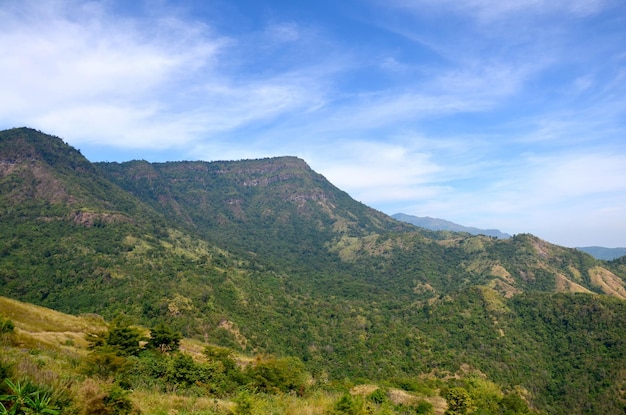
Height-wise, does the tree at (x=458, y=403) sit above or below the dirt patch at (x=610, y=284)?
below

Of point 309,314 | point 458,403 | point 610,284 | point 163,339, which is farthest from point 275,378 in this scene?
point 610,284

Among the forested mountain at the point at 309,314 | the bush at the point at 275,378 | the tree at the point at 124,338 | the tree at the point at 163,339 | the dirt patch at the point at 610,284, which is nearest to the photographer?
the bush at the point at 275,378

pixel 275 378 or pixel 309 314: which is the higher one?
pixel 275 378

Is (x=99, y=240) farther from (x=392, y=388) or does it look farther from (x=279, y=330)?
(x=392, y=388)

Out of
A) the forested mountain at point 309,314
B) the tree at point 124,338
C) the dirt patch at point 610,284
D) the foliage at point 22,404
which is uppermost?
the foliage at point 22,404

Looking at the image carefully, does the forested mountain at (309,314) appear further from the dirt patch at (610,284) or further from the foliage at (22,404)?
the foliage at (22,404)

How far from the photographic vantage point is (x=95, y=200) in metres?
185

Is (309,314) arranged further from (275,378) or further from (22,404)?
(22,404)

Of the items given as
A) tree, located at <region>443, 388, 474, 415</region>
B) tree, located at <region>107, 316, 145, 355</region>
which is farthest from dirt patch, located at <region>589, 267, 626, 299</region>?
tree, located at <region>107, 316, 145, 355</region>

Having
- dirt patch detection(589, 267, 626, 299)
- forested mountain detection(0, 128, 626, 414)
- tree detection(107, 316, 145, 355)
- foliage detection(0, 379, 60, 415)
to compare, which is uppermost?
foliage detection(0, 379, 60, 415)

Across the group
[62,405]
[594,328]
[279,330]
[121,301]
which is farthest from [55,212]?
[594,328]

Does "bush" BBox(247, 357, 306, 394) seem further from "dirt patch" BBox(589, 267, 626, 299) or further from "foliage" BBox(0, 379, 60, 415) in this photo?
"dirt patch" BBox(589, 267, 626, 299)

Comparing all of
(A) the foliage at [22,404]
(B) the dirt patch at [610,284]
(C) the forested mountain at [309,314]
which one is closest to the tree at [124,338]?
(A) the foliage at [22,404]

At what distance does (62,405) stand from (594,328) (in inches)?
6196
